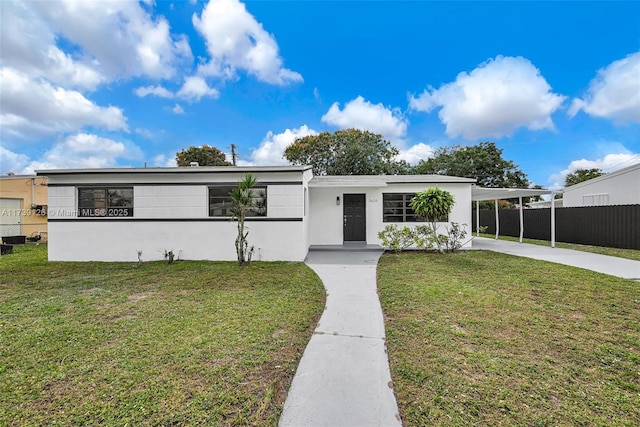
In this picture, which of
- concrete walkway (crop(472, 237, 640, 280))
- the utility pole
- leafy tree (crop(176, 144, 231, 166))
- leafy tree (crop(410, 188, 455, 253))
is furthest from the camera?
leafy tree (crop(176, 144, 231, 166))

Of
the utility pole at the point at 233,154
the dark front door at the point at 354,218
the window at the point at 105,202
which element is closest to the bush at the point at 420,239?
the dark front door at the point at 354,218

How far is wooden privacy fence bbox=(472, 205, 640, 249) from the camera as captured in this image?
10250 mm

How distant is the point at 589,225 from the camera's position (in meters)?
11.9

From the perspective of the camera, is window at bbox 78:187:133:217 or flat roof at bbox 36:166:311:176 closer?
flat roof at bbox 36:166:311:176

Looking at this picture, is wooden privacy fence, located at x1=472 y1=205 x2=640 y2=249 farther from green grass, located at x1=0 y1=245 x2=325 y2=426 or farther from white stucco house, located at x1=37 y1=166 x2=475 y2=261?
green grass, located at x1=0 y1=245 x2=325 y2=426

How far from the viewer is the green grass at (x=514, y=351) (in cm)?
207

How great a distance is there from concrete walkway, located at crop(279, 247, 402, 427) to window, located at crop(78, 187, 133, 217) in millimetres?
7788

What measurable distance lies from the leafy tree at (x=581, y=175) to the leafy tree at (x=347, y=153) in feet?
62.8

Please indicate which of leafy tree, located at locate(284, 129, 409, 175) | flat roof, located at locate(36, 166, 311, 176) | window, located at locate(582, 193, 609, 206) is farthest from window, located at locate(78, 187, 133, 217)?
window, located at locate(582, 193, 609, 206)

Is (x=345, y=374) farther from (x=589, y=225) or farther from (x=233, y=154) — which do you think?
(x=233, y=154)

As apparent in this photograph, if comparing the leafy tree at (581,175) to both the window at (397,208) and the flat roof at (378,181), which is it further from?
the window at (397,208)

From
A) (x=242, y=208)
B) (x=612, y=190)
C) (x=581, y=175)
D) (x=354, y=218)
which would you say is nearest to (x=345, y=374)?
(x=242, y=208)

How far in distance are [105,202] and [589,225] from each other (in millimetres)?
18544

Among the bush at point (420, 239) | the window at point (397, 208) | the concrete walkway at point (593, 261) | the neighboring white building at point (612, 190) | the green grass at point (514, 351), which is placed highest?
the neighboring white building at point (612, 190)
